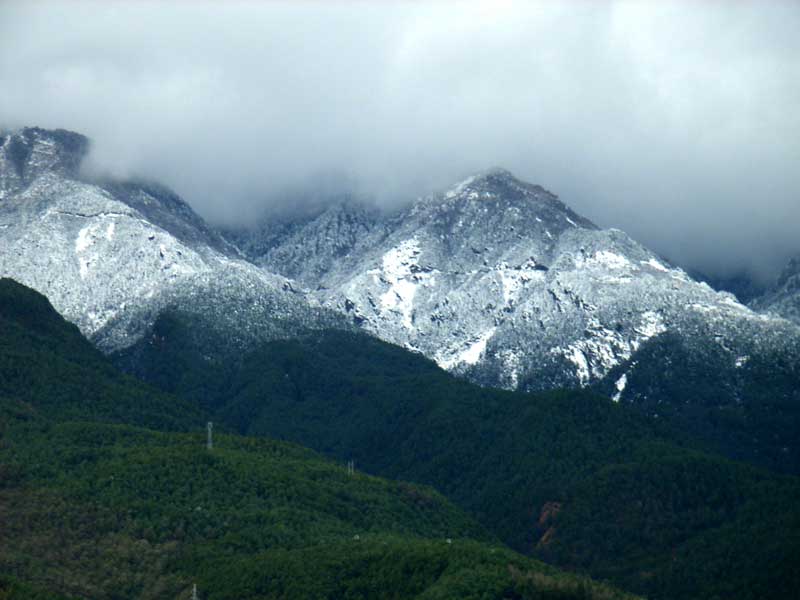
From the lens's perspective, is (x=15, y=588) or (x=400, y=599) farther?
(x=400, y=599)

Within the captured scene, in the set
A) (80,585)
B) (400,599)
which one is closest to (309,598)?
(400,599)

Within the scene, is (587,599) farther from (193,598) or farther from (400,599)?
(193,598)

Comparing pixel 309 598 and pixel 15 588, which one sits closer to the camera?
pixel 15 588

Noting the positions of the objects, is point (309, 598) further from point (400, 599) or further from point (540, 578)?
point (540, 578)

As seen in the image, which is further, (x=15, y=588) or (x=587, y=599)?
(x=587, y=599)

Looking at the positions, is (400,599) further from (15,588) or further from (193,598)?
(15,588)

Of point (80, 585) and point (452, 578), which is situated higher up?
point (452, 578)

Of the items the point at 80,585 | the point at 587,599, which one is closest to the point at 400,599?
the point at 587,599

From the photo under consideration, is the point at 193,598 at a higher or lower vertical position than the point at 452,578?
lower
